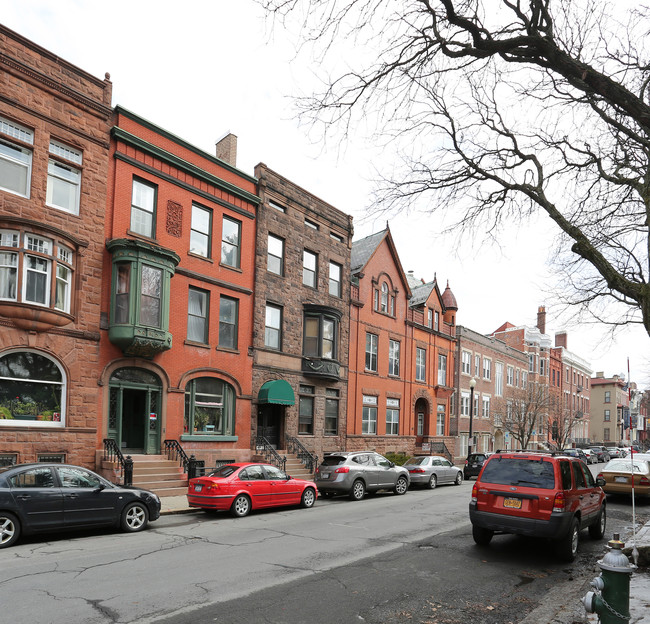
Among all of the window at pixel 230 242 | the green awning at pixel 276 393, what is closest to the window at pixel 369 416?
the green awning at pixel 276 393

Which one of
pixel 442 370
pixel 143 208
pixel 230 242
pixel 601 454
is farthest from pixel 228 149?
pixel 601 454

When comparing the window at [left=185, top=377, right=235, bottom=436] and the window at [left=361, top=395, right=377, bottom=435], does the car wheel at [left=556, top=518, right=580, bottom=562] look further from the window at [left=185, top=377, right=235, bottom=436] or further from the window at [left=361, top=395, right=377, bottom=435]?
the window at [left=361, top=395, right=377, bottom=435]

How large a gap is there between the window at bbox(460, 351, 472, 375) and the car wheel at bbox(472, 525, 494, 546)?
31.9 metres

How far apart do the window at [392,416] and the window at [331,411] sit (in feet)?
16.7

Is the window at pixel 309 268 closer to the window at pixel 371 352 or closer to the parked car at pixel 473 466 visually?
the window at pixel 371 352

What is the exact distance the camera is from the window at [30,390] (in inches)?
623

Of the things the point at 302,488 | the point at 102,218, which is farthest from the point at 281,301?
the point at 302,488

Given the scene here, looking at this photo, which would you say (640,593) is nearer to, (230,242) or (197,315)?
(197,315)

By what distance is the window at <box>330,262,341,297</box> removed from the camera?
94.1 feet

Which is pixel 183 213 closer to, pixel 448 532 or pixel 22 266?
pixel 22 266

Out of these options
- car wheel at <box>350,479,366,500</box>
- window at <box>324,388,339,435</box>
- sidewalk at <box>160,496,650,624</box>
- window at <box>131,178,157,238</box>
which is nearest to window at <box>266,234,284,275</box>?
window at <box>131,178,157,238</box>

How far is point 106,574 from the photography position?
8.38 meters

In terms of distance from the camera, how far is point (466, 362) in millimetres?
43125

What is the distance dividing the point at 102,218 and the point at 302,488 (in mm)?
10385
